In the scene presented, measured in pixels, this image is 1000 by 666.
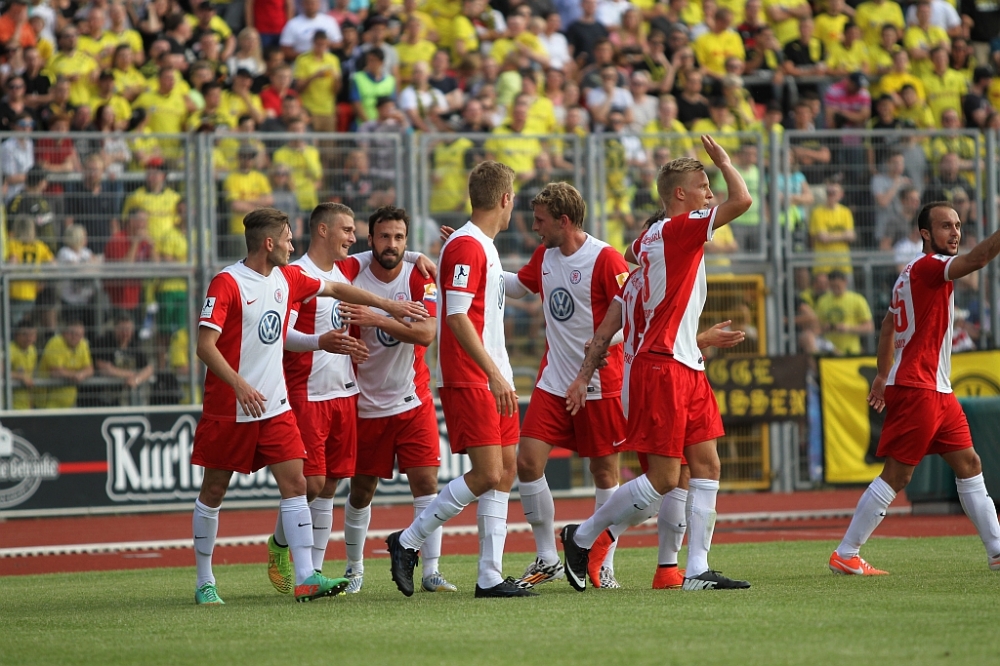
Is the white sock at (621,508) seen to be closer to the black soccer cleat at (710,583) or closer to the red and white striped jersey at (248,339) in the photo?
the black soccer cleat at (710,583)

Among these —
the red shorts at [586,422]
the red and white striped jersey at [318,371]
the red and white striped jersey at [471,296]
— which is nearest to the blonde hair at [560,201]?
the red and white striped jersey at [471,296]

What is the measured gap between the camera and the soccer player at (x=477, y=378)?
299 inches

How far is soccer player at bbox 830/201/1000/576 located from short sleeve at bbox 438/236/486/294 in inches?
121

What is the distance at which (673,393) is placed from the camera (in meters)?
7.79

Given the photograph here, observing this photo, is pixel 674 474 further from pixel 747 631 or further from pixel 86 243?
pixel 86 243

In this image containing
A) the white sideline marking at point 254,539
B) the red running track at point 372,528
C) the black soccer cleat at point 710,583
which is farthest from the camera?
the white sideline marking at point 254,539

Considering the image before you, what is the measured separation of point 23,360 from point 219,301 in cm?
815

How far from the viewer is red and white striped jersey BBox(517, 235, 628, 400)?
8789 millimetres

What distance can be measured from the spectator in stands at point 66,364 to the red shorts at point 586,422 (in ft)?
26.3

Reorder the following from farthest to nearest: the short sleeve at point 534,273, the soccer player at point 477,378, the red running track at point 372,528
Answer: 1. the red running track at point 372,528
2. the short sleeve at point 534,273
3. the soccer player at point 477,378

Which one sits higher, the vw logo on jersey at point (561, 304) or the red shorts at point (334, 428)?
the vw logo on jersey at point (561, 304)

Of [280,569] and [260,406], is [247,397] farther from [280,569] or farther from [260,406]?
[280,569]

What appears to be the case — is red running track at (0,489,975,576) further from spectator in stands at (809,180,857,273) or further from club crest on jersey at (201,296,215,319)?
club crest on jersey at (201,296,215,319)

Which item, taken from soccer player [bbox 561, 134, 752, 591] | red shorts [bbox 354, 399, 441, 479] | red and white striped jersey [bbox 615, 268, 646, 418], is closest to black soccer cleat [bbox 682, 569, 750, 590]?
soccer player [bbox 561, 134, 752, 591]
